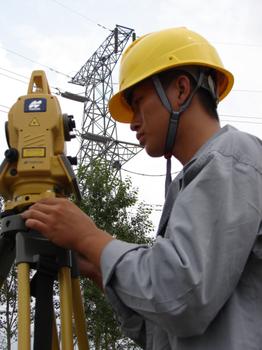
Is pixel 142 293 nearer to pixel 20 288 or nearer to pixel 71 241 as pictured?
pixel 71 241

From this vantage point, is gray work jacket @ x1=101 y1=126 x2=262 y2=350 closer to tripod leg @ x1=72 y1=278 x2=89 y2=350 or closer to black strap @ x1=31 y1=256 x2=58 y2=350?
black strap @ x1=31 y1=256 x2=58 y2=350

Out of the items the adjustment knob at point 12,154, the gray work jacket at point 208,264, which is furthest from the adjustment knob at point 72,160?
the gray work jacket at point 208,264

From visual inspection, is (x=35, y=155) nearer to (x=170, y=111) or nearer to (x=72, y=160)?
(x=72, y=160)

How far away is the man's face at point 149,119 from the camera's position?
5.04ft

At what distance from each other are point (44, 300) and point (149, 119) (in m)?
0.76

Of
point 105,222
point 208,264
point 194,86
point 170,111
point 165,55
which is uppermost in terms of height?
point 105,222

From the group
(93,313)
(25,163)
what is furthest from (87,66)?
(25,163)

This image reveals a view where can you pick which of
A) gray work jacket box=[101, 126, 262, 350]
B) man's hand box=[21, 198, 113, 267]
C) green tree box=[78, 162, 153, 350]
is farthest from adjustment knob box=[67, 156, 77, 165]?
green tree box=[78, 162, 153, 350]

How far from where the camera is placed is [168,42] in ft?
5.51

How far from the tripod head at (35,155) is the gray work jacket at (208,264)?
2.01ft

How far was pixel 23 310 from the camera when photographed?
1636mm

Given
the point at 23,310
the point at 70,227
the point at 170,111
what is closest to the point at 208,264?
the point at 70,227

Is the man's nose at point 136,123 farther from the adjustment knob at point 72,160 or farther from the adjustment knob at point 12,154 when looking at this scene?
the adjustment knob at point 12,154

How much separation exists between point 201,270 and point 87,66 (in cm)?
2273
